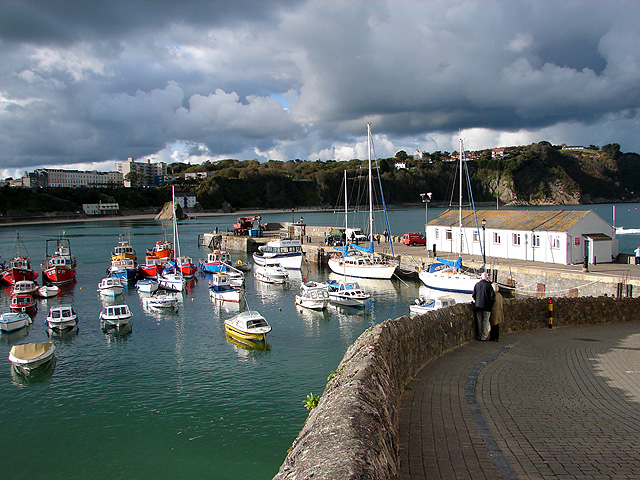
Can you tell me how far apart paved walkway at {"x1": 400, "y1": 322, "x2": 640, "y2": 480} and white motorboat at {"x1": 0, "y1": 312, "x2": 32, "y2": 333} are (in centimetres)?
3141

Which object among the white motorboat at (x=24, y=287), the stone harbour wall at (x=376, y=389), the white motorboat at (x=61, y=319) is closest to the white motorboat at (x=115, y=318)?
the white motorboat at (x=61, y=319)

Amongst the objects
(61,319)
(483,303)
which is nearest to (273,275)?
(61,319)

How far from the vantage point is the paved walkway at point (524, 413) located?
21.6 ft

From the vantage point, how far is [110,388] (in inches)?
891

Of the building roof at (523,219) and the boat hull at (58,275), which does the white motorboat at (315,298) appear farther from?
the boat hull at (58,275)

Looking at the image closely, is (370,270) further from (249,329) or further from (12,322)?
(12,322)

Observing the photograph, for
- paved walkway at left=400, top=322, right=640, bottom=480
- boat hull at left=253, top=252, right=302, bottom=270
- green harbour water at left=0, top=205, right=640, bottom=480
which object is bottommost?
green harbour water at left=0, top=205, right=640, bottom=480

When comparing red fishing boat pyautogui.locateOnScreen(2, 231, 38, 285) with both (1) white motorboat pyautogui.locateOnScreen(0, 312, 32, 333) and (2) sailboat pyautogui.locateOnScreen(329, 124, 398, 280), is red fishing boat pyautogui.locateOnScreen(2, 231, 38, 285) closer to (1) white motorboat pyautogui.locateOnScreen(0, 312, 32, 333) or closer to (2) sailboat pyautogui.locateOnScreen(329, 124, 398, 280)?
(1) white motorboat pyautogui.locateOnScreen(0, 312, 32, 333)

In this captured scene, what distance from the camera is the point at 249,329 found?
28656 millimetres

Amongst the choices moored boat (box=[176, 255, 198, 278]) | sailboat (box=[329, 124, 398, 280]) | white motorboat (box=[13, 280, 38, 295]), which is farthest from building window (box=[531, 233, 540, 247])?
white motorboat (box=[13, 280, 38, 295])

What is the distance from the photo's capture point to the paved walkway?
6578mm

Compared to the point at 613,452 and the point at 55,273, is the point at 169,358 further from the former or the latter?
the point at 55,273

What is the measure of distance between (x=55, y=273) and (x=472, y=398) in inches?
2131

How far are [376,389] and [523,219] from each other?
40.9 metres
